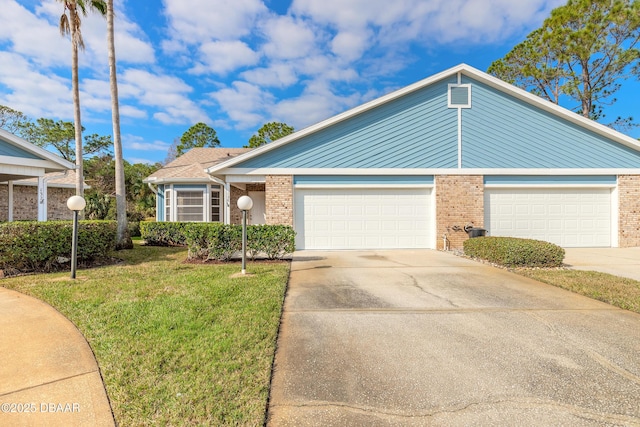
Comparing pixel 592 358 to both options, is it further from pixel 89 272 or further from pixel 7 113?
pixel 7 113

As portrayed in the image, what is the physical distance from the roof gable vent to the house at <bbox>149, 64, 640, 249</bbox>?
34 mm

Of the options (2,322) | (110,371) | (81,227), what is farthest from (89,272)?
(110,371)

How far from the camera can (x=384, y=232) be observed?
33.7 ft

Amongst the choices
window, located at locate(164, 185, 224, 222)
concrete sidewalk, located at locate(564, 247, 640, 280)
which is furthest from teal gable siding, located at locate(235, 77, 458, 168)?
window, located at locate(164, 185, 224, 222)

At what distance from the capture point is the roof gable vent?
10203 mm

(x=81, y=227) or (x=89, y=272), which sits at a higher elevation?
(x=81, y=227)

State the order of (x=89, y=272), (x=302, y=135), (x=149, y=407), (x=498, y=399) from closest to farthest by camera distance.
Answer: (x=149, y=407)
(x=498, y=399)
(x=89, y=272)
(x=302, y=135)

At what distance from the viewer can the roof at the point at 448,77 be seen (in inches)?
389

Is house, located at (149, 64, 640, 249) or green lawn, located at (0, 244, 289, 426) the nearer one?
green lawn, located at (0, 244, 289, 426)

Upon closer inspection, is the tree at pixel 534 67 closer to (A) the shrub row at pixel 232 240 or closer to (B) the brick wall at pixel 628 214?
(B) the brick wall at pixel 628 214

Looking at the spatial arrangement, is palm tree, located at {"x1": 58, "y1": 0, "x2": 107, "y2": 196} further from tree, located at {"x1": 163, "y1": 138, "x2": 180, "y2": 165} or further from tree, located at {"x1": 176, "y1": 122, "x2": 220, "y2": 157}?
tree, located at {"x1": 163, "y1": 138, "x2": 180, "y2": 165}

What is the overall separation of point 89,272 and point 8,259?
157 cm

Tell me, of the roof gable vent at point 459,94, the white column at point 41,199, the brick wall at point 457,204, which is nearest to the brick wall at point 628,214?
the brick wall at point 457,204

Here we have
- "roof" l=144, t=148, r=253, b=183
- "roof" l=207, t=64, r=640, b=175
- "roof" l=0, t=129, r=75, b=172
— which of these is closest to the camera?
"roof" l=0, t=129, r=75, b=172
